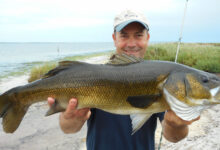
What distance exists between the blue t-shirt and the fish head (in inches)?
30.2

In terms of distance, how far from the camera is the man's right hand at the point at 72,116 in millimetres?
2223

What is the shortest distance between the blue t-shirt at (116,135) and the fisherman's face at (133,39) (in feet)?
3.74

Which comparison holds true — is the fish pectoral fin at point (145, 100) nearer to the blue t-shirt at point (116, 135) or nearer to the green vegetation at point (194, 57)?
the blue t-shirt at point (116, 135)

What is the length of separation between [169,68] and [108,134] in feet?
3.67

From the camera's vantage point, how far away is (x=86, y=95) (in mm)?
2186

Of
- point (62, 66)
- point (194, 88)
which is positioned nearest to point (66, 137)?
point (62, 66)

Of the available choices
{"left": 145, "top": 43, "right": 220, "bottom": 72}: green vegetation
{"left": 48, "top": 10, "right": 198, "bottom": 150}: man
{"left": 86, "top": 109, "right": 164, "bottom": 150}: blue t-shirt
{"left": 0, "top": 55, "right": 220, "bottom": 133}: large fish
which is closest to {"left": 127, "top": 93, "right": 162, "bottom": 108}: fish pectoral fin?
{"left": 0, "top": 55, "right": 220, "bottom": 133}: large fish

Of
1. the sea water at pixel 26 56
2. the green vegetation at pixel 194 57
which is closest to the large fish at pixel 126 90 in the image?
the green vegetation at pixel 194 57

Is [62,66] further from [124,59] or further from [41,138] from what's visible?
[41,138]

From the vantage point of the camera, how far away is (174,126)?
236 cm

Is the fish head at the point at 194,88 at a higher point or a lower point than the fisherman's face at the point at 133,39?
lower

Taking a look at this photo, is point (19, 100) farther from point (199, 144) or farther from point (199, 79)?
point (199, 144)

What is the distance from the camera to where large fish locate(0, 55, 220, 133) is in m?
1.99

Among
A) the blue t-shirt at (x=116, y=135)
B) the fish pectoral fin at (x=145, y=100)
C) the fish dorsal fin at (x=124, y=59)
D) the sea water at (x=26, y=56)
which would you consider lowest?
the sea water at (x=26, y=56)
